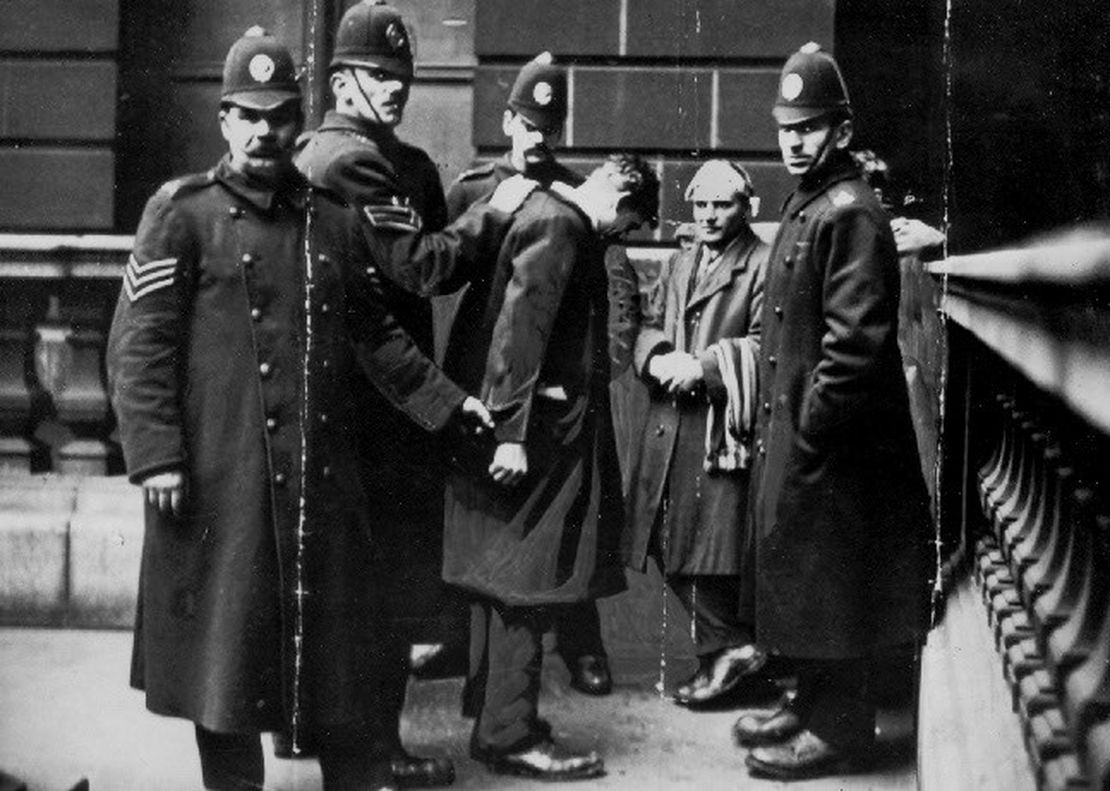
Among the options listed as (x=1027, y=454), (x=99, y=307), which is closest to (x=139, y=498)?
(x=99, y=307)

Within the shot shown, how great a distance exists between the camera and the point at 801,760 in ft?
15.6

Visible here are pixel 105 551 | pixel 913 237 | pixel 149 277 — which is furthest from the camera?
pixel 105 551

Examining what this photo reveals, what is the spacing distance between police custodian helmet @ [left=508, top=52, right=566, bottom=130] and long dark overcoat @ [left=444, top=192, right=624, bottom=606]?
24 cm

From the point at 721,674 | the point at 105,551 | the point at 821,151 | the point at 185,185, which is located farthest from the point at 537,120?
the point at 105,551

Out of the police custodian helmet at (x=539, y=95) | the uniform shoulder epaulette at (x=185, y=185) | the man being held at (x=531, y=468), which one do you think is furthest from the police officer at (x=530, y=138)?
the uniform shoulder epaulette at (x=185, y=185)

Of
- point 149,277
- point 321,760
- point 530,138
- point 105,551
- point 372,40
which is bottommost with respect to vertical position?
point 321,760

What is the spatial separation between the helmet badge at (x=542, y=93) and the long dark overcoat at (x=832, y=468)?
2.61 feet

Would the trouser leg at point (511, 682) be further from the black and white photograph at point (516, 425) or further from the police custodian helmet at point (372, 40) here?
the police custodian helmet at point (372, 40)

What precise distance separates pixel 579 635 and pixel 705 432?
0.82 metres

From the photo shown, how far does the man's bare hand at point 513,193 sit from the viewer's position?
4.84 metres

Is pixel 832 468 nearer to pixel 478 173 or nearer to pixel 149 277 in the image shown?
pixel 478 173

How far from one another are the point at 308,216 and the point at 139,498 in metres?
1.88

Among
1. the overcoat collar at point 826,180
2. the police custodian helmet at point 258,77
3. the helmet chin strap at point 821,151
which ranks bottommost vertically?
the overcoat collar at point 826,180

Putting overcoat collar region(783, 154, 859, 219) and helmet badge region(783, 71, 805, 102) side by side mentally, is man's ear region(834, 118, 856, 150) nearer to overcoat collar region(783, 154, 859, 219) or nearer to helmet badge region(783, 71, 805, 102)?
overcoat collar region(783, 154, 859, 219)
